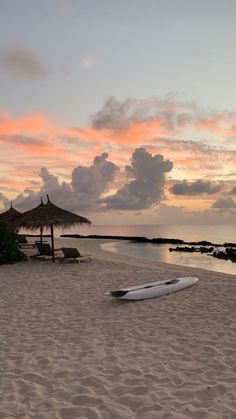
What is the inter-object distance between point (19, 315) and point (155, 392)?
14.9 ft

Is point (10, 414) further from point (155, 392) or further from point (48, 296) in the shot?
point (48, 296)

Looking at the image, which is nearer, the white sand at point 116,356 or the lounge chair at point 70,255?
the white sand at point 116,356

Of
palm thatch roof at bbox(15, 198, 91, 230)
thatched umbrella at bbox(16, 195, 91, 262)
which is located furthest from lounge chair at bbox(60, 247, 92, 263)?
palm thatch roof at bbox(15, 198, 91, 230)

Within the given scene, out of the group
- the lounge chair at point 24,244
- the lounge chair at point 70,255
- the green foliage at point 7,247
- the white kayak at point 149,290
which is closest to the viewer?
the white kayak at point 149,290

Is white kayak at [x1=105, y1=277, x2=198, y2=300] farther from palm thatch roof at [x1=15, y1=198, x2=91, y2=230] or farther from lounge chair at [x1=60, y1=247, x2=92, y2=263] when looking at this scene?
palm thatch roof at [x1=15, y1=198, x2=91, y2=230]

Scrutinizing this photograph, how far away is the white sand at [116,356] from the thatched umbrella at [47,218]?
726cm

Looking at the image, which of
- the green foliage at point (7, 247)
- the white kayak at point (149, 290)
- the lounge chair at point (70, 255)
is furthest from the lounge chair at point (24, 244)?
the white kayak at point (149, 290)

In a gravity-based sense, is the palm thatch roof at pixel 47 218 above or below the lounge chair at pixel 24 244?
above

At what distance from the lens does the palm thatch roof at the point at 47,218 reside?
18.0 m

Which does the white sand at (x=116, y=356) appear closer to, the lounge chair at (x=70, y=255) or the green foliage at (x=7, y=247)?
the lounge chair at (x=70, y=255)

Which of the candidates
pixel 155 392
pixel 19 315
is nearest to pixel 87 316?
pixel 19 315

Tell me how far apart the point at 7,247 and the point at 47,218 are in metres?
2.31

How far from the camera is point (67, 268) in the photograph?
15.8 meters

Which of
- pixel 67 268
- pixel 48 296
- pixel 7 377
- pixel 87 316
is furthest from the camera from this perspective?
pixel 67 268
